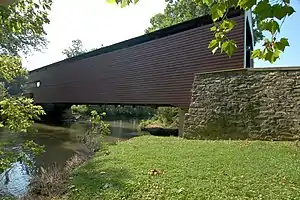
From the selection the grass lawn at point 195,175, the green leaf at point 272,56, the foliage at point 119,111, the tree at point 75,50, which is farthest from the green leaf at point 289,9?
the tree at point 75,50

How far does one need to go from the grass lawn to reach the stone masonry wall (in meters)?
1.37

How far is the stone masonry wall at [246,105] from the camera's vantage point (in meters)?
7.32

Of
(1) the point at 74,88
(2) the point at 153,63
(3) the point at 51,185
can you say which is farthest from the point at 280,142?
(1) the point at 74,88

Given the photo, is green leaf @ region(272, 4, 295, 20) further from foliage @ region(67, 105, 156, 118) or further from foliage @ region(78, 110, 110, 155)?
foliage @ region(67, 105, 156, 118)

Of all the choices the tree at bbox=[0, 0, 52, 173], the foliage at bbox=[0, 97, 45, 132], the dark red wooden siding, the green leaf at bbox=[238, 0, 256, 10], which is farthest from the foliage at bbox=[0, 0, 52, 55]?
the dark red wooden siding

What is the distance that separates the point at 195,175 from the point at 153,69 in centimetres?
824

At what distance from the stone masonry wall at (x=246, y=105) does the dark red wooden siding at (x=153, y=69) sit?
101cm

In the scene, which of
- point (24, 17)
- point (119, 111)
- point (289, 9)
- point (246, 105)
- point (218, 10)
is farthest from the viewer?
point (119, 111)

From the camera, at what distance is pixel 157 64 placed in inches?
466

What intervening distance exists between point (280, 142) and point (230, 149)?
1769mm

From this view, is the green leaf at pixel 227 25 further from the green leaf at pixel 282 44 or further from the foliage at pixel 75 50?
the foliage at pixel 75 50

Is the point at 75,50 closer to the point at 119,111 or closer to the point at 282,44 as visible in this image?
the point at 119,111

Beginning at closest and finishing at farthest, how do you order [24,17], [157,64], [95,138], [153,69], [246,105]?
[24,17]
[95,138]
[246,105]
[157,64]
[153,69]

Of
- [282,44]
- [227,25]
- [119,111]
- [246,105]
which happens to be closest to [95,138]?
[246,105]
